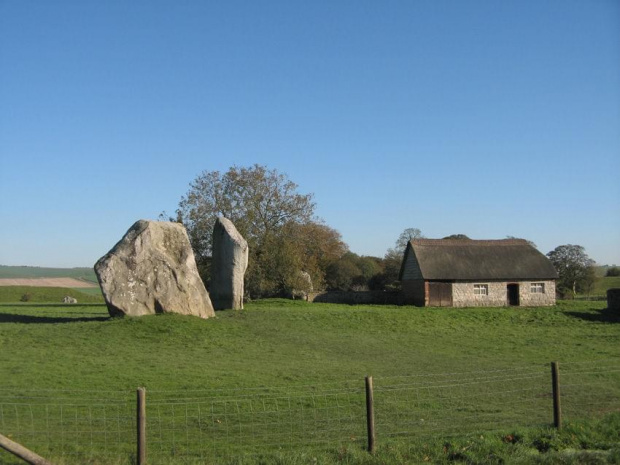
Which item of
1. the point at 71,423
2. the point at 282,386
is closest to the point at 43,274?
the point at 282,386

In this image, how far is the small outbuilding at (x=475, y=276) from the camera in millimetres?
45969

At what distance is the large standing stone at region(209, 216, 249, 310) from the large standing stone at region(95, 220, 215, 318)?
10.3 feet

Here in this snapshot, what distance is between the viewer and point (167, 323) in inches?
1055

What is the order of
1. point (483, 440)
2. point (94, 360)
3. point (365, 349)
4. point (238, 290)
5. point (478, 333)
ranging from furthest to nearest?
point (238, 290)
point (478, 333)
point (365, 349)
point (94, 360)
point (483, 440)

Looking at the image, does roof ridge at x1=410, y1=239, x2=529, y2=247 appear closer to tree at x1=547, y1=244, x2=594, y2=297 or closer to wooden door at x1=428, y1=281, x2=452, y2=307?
wooden door at x1=428, y1=281, x2=452, y2=307

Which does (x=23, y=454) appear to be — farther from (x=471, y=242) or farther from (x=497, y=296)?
(x=471, y=242)

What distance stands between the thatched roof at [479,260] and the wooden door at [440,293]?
0.52m

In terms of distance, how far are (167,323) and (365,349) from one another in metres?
8.56

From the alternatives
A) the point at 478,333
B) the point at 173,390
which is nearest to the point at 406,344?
the point at 478,333

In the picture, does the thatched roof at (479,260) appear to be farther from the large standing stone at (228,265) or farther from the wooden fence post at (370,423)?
the wooden fence post at (370,423)

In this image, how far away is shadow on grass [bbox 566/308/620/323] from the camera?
3684 cm

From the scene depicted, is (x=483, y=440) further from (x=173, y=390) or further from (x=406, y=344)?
(x=406, y=344)

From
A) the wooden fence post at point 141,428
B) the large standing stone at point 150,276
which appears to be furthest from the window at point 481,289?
the wooden fence post at point 141,428

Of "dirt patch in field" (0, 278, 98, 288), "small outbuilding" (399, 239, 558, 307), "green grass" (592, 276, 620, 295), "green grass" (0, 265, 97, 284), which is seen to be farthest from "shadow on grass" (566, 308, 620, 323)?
"green grass" (0, 265, 97, 284)
